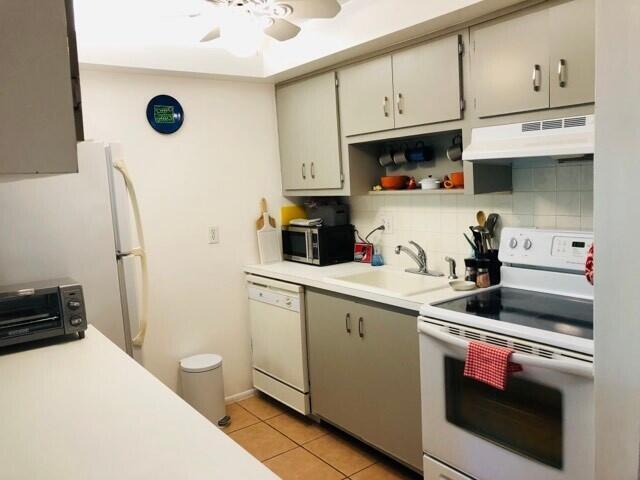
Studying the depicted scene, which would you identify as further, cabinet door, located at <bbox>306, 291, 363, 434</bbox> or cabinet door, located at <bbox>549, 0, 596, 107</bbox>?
cabinet door, located at <bbox>306, 291, 363, 434</bbox>

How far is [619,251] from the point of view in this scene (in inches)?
52.6

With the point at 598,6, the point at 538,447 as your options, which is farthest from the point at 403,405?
the point at 598,6

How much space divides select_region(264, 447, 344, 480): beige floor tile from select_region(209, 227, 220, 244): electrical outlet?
1408 mm

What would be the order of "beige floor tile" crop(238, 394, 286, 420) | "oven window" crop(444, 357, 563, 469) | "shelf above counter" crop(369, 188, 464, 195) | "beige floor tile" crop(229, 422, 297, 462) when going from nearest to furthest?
"oven window" crop(444, 357, 563, 469) < "shelf above counter" crop(369, 188, 464, 195) < "beige floor tile" crop(229, 422, 297, 462) < "beige floor tile" crop(238, 394, 286, 420)

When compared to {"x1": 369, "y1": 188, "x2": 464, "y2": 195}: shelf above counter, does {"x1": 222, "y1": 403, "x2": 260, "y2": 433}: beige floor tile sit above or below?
below

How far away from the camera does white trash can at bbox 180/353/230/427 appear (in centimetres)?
327

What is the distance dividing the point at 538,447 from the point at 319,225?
202cm

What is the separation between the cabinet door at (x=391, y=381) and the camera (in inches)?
97.8

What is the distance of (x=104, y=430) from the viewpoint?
4.16ft

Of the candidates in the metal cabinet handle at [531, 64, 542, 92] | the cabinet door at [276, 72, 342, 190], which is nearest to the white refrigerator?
the cabinet door at [276, 72, 342, 190]

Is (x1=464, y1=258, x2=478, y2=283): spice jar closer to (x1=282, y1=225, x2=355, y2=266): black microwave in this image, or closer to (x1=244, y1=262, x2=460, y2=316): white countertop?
(x1=244, y1=262, x2=460, y2=316): white countertop

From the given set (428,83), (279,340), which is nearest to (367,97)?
(428,83)

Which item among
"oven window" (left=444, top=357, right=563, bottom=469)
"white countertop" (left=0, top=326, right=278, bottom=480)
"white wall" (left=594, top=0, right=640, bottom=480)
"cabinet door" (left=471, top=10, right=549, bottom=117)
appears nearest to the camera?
"white countertop" (left=0, top=326, right=278, bottom=480)

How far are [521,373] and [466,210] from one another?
1.19 metres
